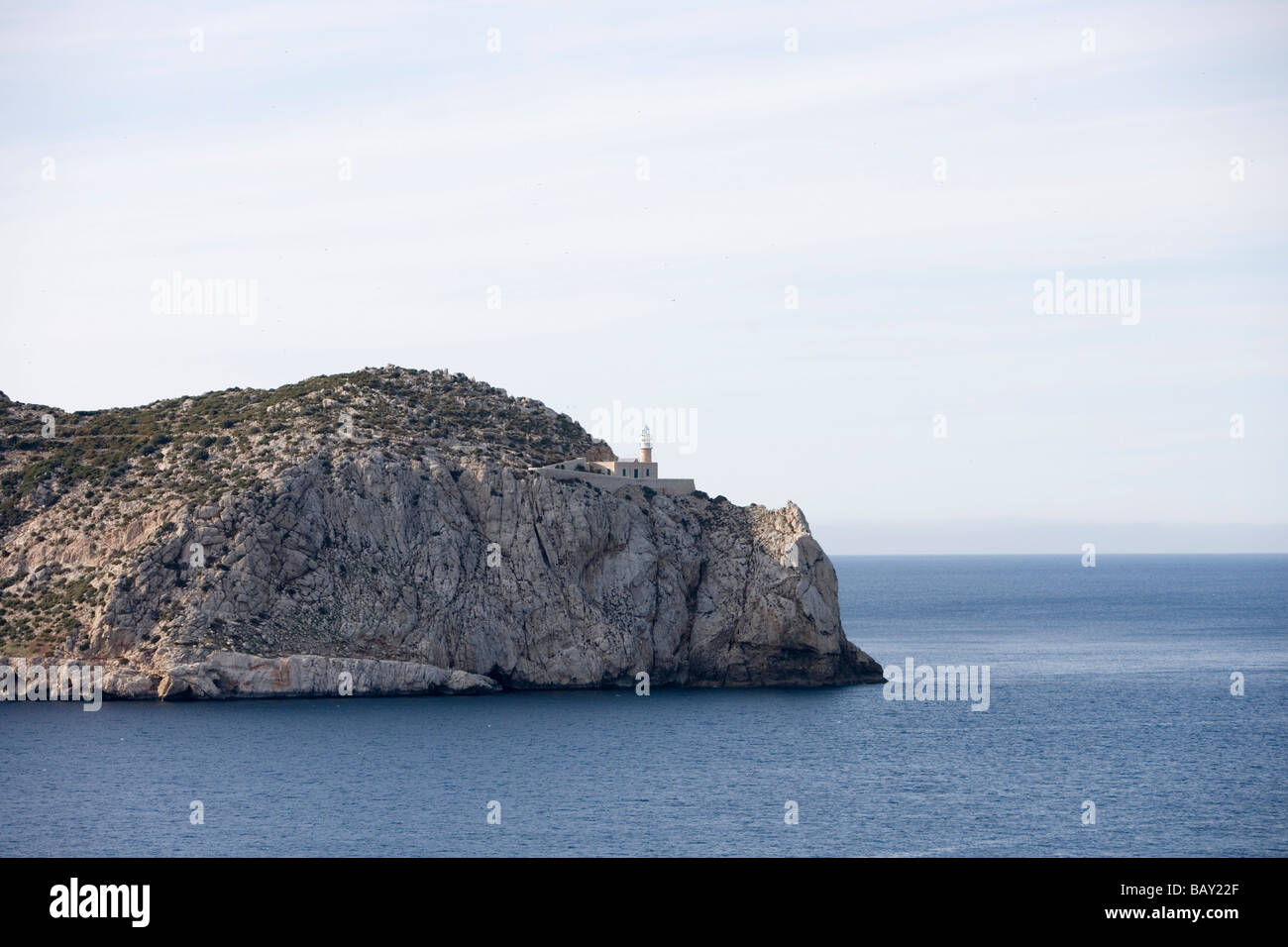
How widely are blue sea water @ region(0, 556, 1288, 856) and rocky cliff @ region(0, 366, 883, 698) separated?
2.41 metres

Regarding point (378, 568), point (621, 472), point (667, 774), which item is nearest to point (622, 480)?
point (621, 472)

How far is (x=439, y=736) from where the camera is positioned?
69250 mm

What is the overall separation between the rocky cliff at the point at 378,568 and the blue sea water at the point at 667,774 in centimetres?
241

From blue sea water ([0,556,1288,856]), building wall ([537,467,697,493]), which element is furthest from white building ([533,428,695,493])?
blue sea water ([0,556,1288,856])

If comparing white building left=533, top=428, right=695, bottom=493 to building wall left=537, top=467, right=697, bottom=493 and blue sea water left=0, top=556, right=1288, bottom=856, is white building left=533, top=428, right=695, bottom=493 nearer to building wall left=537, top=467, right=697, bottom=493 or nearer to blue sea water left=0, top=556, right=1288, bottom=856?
building wall left=537, top=467, right=697, bottom=493

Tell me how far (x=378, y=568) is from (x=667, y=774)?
27503 millimetres

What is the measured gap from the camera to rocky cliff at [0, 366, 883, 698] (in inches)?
3088

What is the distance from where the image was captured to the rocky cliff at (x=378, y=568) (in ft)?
257

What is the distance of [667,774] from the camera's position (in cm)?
6197

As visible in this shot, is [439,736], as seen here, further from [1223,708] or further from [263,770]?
[1223,708]

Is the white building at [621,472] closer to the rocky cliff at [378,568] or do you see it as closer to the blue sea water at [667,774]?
the rocky cliff at [378,568]

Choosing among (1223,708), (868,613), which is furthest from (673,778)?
(868,613)

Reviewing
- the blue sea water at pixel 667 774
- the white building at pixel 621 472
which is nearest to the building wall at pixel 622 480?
the white building at pixel 621 472

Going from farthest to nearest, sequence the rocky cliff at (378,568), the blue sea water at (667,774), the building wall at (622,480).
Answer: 1. the building wall at (622,480)
2. the rocky cliff at (378,568)
3. the blue sea water at (667,774)
